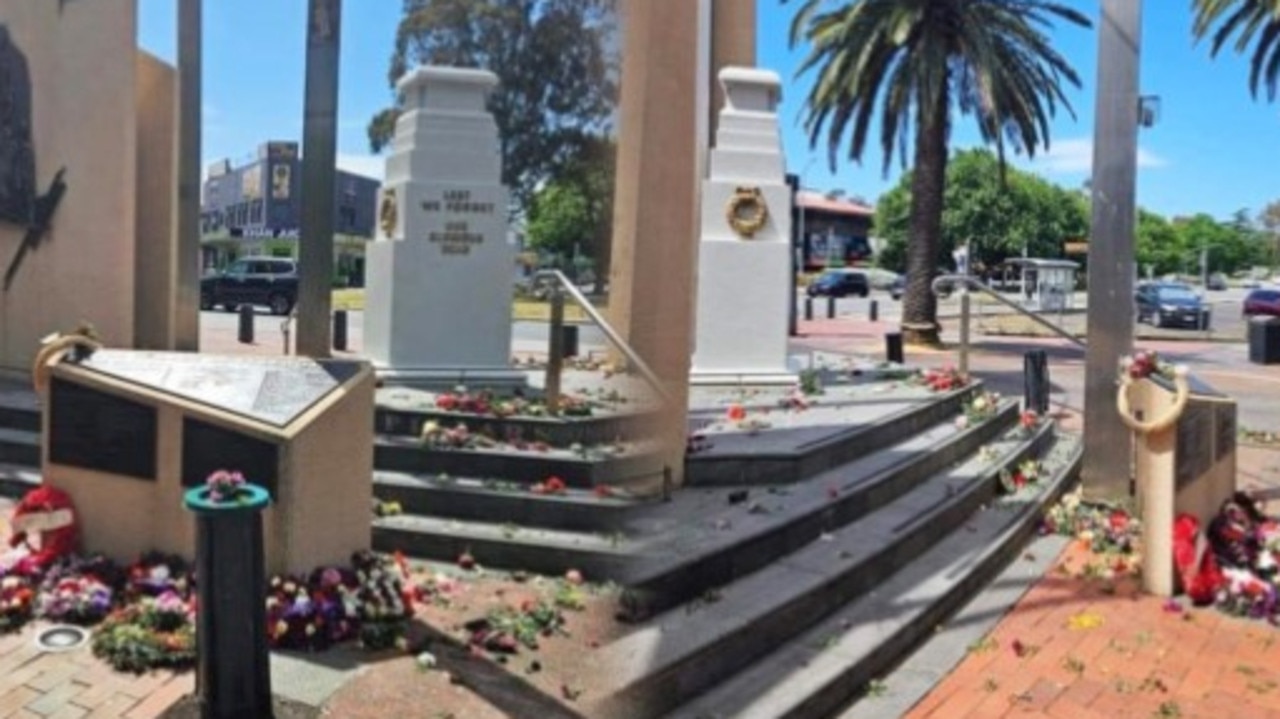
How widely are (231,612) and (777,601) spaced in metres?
1.66

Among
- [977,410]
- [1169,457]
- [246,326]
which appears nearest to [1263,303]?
[977,410]

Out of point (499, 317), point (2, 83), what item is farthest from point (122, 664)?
point (2, 83)

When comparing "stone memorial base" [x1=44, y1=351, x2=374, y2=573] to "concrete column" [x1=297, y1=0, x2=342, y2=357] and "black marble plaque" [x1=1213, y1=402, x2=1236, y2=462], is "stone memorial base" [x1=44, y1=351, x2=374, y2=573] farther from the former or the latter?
"black marble plaque" [x1=1213, y1=402, x2=1236, y2=462]

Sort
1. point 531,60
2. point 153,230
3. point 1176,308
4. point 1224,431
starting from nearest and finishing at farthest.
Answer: point 531,60 < point 1224,431 < point 153,230 < point 1176,308

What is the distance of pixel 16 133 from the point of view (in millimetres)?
8047

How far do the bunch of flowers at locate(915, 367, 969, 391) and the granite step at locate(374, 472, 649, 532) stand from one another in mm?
4560

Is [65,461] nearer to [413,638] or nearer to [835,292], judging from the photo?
[413,638]

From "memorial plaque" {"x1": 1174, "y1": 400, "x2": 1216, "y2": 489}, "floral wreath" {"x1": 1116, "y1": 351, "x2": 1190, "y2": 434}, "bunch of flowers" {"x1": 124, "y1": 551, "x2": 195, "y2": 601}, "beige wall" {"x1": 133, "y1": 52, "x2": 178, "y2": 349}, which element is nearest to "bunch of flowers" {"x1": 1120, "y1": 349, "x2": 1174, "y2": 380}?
"floral wreath" {"x1": 1116, "y1": 351, "x2": 1190, "y2": 434}

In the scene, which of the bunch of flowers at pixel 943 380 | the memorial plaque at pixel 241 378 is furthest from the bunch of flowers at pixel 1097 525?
the memorial plaque at pixel 241 378

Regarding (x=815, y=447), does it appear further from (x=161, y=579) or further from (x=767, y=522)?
(x=161, y=579)

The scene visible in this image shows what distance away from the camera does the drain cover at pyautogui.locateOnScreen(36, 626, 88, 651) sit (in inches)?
141

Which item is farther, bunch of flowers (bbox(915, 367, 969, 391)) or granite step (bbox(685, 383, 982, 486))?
bunch of flowers (bbox(915, 367, 969, 391))

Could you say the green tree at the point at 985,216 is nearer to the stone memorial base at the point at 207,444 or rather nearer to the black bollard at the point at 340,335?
the black bollard at the point at 340,335

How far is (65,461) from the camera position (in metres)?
4.42
